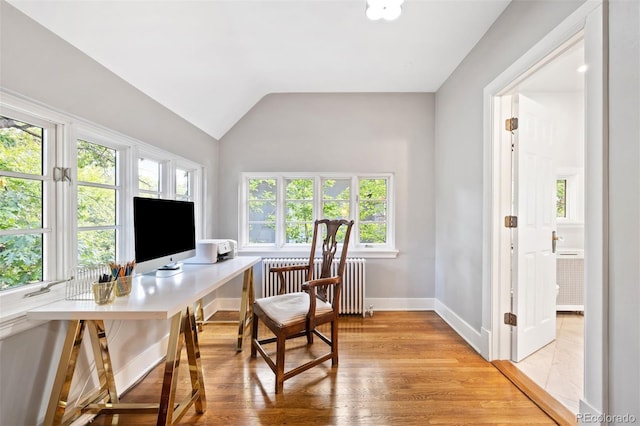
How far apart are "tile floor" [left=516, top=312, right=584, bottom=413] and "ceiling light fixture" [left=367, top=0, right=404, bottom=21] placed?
262cm

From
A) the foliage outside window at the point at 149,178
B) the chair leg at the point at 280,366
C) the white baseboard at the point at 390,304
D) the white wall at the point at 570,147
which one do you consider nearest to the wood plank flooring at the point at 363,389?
the chair leg at the point at 280,366

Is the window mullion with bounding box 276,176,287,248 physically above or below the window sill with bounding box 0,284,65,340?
above

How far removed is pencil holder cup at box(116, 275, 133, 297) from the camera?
53.2 inches

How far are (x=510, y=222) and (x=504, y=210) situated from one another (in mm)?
99

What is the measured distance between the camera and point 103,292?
1.26 meters

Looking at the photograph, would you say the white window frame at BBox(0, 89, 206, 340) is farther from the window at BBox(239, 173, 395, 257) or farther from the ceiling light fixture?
the ceiling light fixture

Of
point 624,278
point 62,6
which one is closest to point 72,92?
point 62,6

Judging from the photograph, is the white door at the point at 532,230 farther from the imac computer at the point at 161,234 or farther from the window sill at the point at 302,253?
the imac computer at the point at 161,234

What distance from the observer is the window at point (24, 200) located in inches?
46.2

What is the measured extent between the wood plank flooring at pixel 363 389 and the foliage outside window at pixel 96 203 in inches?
37.3

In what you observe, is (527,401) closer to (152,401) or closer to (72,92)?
(152,401)

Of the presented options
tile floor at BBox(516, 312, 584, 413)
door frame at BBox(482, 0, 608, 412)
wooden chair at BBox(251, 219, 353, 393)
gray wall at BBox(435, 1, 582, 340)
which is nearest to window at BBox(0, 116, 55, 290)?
wooden chair at BBox(251, 219, 353, 393)

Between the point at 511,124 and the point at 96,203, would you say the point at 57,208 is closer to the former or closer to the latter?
the point at 96,203

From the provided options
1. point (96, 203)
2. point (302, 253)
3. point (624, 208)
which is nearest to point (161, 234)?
point (96, 203)
